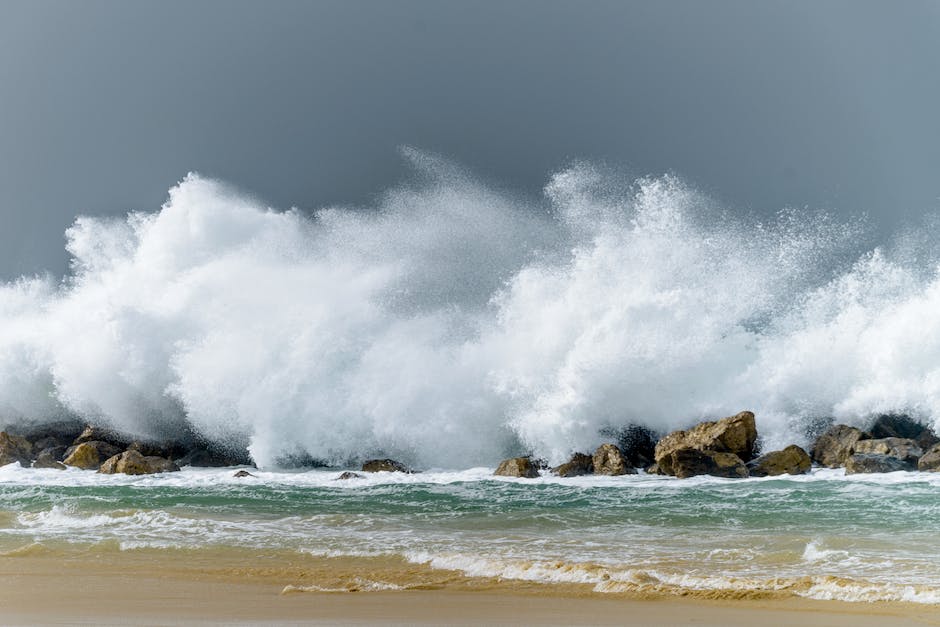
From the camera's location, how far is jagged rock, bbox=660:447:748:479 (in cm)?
1419

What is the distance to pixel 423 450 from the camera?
1820 cm

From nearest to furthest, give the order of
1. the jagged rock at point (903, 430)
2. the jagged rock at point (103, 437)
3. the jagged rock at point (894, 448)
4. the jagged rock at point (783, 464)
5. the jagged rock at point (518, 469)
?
the jagged rock at point (894, 448)
the jagged rock at point (783, 464)
the jagged rock at point (518, 469)
the jagged rock at point (903, 430)
the jagged rock at point (103, 437)

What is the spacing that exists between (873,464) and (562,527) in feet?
27.4

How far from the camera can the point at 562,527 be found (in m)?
8.35

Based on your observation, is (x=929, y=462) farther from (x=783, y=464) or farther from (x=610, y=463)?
(x=610, y=463)

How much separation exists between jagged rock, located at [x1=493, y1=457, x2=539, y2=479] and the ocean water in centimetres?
83

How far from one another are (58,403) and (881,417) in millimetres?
22511

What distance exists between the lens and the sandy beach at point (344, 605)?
14.6ft

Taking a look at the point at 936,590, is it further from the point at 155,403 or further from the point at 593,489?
the point at 155,403

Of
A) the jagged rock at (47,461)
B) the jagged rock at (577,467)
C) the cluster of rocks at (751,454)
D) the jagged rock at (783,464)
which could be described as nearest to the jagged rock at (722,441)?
the cluster of rocks at (751,454)

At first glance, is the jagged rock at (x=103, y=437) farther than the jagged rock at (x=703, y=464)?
Yes

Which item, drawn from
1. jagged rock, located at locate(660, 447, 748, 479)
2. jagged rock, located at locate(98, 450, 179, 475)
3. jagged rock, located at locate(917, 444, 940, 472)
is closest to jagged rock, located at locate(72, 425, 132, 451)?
jagged rock, located at locate(98, 450, 179, 475)

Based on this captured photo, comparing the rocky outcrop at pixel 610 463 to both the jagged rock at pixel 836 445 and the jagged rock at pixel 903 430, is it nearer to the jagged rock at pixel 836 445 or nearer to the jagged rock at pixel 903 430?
the jagged rock at pixel 836 445

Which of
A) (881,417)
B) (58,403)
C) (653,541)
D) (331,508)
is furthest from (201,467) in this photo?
(881,417)
